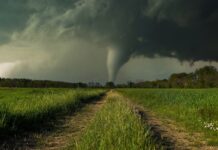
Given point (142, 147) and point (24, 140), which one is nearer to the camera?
point (142, 147)

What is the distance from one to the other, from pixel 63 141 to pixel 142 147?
4042mm

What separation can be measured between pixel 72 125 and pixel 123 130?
6.27 meters

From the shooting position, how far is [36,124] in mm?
15344

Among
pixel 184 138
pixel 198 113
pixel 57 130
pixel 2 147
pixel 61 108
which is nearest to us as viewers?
pixel 2 147

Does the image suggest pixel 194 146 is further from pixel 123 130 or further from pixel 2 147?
pixel 2 147

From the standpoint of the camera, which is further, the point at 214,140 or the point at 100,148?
the point at 214,140

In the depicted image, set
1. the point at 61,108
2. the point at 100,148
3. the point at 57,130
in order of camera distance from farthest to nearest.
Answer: the point at 61,108 → the point at 57,130 → the point at 100,148

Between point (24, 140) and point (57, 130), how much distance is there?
295cm

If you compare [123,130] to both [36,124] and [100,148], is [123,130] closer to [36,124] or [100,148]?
[100,148]

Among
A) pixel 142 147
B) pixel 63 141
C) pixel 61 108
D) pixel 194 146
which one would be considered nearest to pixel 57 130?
pixel 63 141

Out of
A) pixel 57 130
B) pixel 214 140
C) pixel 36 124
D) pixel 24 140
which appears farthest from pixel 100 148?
pixel 36 124

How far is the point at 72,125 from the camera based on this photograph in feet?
52.2

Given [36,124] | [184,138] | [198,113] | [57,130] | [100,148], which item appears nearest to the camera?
[100,148]

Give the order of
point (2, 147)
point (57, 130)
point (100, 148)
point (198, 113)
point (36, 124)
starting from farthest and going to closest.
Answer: point (198, 113) → point (36, 124) → point (57, 130) → point (2, 147) → point (100, 148)
